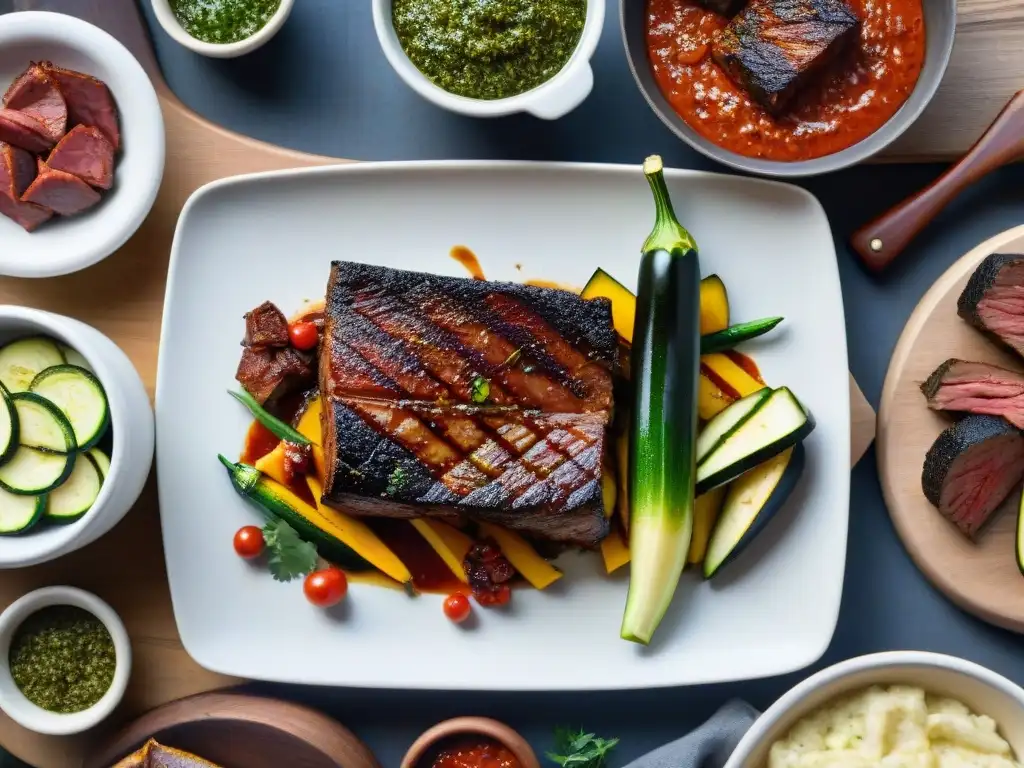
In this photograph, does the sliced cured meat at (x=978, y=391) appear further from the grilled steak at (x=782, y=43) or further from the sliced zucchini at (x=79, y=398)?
the sliced zucchini at (x=79, y=398)

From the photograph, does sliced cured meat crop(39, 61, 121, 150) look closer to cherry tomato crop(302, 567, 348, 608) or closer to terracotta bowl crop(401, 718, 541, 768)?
cherry tomato crop(302, 567, 348, 608)

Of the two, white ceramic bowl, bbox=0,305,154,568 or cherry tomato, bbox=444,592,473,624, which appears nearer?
white ceramic bowl, bbox=0,305,154,568

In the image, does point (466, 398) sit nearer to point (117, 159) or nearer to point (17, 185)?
point (117, 159)

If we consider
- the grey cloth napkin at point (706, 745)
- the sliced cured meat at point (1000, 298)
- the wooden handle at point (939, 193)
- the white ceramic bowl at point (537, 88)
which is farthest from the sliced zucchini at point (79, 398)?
the sliced cured meat at point (1000, 298)

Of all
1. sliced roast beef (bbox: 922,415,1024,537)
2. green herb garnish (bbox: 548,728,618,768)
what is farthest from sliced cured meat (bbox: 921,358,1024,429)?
green herb garnish (bbox: 548,728,618,768)

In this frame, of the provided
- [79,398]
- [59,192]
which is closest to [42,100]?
[59,192]

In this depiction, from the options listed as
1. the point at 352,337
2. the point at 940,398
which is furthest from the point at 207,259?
the point at 940,398

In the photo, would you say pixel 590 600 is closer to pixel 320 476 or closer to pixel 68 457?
pixel 320 476
